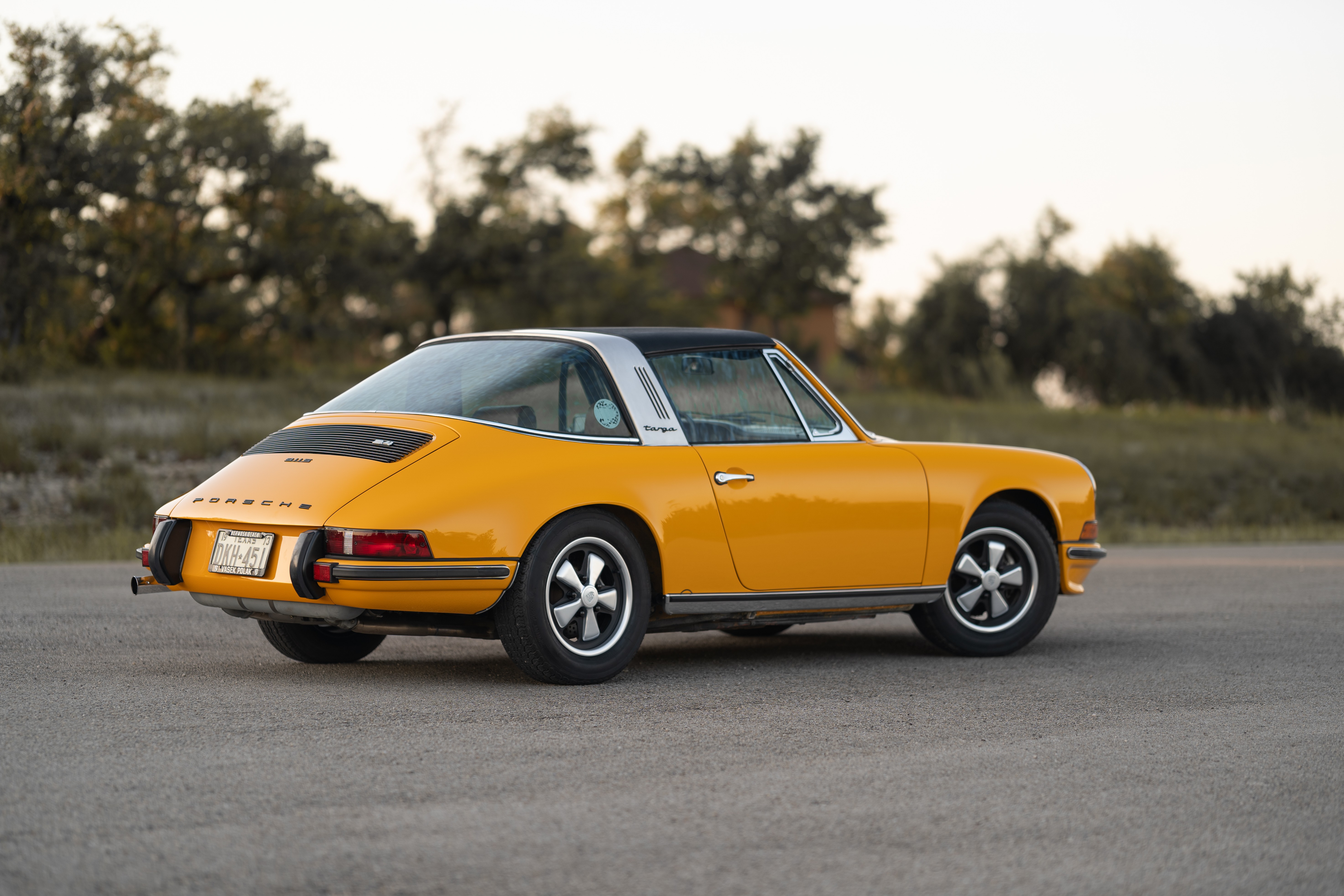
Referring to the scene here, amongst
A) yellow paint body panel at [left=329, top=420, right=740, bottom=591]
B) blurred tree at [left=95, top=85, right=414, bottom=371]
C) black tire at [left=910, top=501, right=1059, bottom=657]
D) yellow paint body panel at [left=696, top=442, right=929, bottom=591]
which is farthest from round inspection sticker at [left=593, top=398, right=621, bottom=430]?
blurred tree at [left=95, top=85, right=414, bottom=371]

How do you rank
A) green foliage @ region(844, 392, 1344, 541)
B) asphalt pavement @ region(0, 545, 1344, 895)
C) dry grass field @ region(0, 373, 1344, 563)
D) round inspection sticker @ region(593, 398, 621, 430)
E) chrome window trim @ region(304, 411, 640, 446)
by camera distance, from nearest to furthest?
asphalt pavement @ region(0, 545, 1344, 895)
chrome window trim @ region(304, 411, 640, 446)
round inspection sticker @ region(593, 398, 621, 430)
dry grass field @ region(0, 373, 1344, 563)
green foliage @ region(844, 392, 1344, 541)

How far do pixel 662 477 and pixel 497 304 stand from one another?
45.9 meters

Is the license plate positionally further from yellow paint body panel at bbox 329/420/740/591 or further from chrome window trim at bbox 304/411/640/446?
chrome window trim at bbox 304/411/640/446

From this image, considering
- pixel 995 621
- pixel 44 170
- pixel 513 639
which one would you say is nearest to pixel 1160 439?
pixel 44 170

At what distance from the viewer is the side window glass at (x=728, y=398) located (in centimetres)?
741

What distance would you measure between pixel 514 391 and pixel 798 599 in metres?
1.64

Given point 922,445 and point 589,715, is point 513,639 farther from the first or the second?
point 922,445

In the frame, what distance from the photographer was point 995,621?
8.26 m

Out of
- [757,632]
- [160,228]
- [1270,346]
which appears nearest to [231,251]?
[160,228]

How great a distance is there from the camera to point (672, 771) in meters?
5.08

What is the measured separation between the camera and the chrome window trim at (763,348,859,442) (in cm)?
773

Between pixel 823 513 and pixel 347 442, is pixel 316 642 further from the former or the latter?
pixel 823 513

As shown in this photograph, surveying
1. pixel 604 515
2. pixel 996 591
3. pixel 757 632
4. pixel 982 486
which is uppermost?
pixel 982 486

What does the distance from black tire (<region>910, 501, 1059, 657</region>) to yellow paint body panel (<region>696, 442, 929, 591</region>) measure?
0.38 metres
